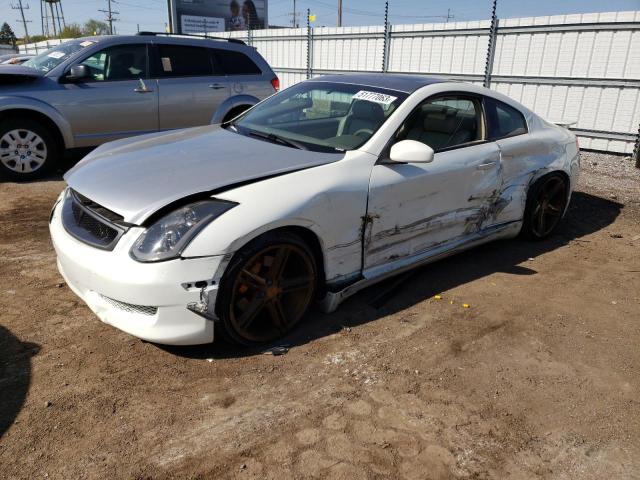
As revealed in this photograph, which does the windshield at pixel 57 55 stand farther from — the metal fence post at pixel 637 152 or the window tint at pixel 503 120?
the metal fence post at pixel 637 152

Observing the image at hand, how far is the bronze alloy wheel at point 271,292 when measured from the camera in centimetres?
302

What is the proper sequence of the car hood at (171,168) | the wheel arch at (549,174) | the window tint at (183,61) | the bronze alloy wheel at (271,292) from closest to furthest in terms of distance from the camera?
the car hood at (171,168)
the bronze alloy wheel at (271,292)
the wheel arch at (549,174)
the window tint at (183,61)

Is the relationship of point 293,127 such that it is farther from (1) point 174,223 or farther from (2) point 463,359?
(2) point 463,359

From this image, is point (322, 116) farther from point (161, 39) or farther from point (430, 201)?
point (161, 39)

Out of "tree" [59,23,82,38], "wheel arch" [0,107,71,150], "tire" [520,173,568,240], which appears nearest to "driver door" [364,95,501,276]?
"tire" [520,173,568,240]

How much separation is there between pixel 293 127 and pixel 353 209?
113 cm

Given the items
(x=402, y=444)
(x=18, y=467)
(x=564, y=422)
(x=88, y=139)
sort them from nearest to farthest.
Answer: (x=18, y=467), (x=402, y=444), (x=564, y=422), (x=88, y=139)

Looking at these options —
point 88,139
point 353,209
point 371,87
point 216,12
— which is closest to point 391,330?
point 353,209

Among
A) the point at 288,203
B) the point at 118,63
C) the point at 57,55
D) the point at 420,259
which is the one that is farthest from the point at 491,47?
the point at 288,203

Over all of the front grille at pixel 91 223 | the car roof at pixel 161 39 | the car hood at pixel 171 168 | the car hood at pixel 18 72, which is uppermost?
the car roof at pixel 161 39

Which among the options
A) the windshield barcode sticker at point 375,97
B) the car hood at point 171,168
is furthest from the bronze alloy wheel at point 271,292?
the windshield barcode sticker at point 375,97

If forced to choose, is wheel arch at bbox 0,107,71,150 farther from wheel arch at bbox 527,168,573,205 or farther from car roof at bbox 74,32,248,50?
wheel arch at bbox 527,168,573,205

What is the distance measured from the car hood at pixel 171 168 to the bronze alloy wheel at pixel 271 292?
486 millimetres

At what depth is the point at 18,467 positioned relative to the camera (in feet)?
7.34
